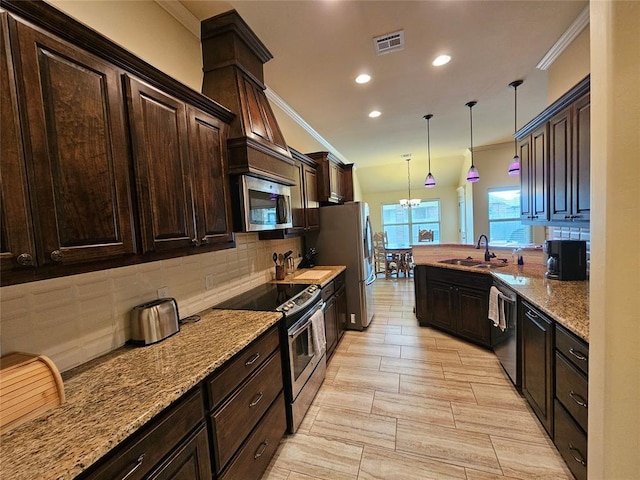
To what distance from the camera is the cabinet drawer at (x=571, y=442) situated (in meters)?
1.44

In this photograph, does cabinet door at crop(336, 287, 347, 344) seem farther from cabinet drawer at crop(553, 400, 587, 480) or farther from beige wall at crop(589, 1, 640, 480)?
beige wall at crop(589, 1, 640, 480)

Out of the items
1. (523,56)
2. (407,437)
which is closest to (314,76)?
(523,56)

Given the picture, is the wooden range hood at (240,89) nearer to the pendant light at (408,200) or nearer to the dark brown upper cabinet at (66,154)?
the dark brown upper cabinet at (66,154)

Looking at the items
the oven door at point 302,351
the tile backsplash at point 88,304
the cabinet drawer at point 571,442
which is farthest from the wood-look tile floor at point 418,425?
the tile backsplash at point 88,304

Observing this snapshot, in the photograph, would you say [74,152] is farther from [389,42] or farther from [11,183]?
[389,42]

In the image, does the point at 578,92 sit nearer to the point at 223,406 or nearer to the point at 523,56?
the point at 523,56

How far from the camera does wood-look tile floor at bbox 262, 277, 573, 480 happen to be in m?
1.70

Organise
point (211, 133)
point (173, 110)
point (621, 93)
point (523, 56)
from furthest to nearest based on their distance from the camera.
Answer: point (523, 56) < point (211, 133) < point (173, 110) < point (621, 93)

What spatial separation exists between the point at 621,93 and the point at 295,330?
201 cm

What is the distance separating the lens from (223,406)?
132cm

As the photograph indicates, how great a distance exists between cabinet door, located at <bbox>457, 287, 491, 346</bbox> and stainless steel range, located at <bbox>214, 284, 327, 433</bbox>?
1799 millimetres

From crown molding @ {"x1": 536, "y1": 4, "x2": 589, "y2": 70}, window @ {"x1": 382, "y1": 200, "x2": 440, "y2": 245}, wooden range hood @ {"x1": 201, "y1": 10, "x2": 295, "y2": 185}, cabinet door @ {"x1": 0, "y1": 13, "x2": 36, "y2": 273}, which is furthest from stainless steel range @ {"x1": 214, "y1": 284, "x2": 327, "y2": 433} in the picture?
window @ {"x1": 382, "y1": 200, "x2": 440, "y2": 245}

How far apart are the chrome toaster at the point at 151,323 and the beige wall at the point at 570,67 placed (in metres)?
3.65

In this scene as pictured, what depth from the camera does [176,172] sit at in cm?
148
